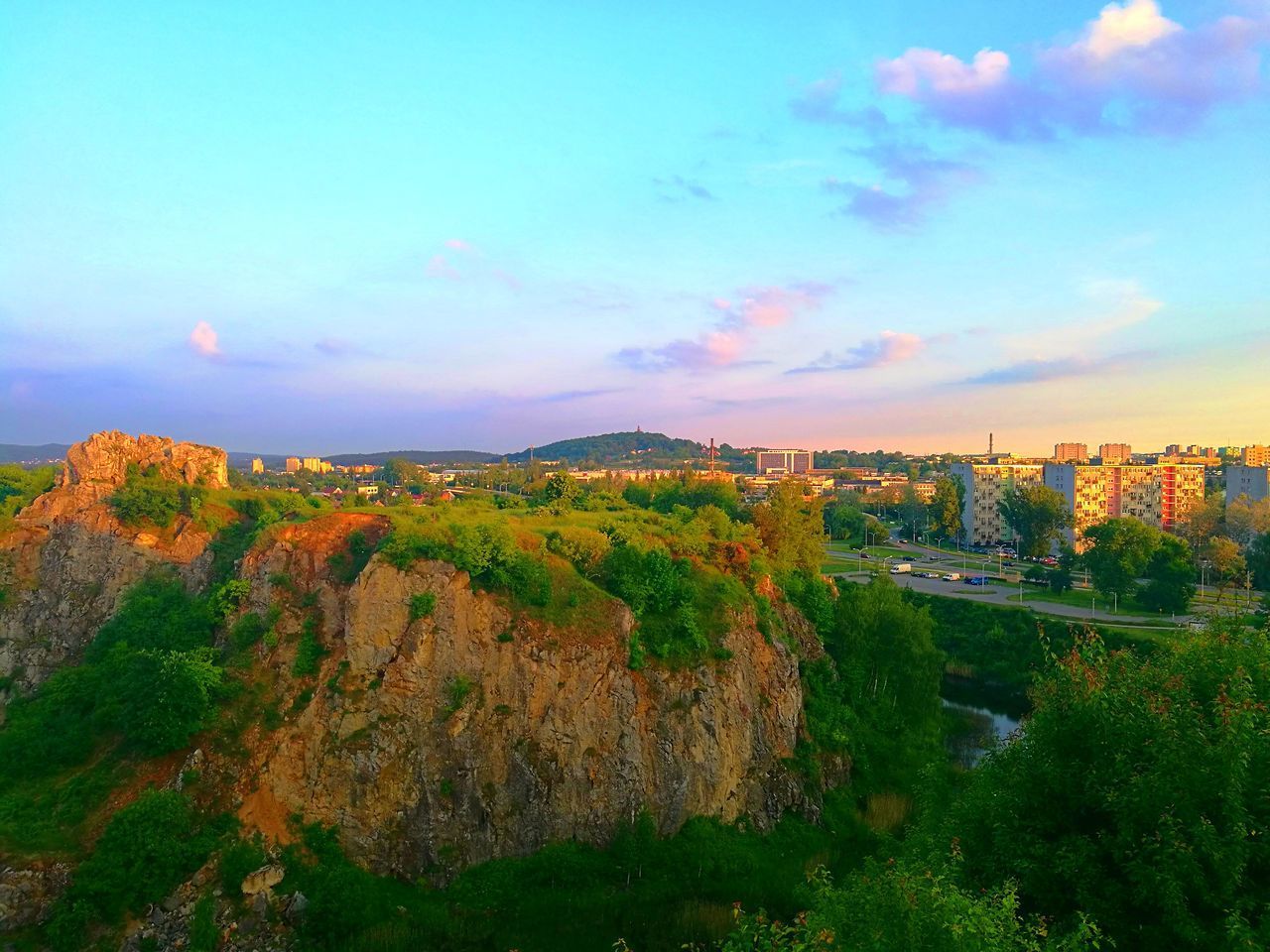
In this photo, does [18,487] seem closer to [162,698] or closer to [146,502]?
[146,502]

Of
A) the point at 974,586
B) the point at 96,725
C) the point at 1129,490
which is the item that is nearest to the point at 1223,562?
the point at 974,586

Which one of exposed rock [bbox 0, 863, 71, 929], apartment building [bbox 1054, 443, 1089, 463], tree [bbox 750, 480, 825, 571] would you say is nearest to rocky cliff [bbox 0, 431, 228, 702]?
exposed rock [bbox 0, 863, 71, 929]

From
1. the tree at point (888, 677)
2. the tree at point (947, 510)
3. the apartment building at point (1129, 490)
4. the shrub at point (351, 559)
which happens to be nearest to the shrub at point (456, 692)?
the shrub at point (351, 559)

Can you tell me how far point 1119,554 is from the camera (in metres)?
54.2

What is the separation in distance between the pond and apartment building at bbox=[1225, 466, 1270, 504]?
63.1m

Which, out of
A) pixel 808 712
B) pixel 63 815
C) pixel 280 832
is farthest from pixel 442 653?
pixel 808 712

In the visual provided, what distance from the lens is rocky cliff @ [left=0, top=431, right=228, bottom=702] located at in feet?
86.9

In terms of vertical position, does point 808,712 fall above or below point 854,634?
below

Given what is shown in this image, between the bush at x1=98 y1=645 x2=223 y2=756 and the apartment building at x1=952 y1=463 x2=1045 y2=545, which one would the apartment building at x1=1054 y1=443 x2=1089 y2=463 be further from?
the bush at x1=98 y1=645 x2=223 y2=756

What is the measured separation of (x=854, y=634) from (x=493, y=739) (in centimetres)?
1806

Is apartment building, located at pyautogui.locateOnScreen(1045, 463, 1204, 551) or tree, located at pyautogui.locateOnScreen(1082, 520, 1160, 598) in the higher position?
apartment building, located at pyautogui.locateOnScreen(1045, 463, 1204, 551)

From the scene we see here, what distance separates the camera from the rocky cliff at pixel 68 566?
26.5m

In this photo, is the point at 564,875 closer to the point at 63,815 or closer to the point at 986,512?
the point at 63,815

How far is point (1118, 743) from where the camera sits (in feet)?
30.4
